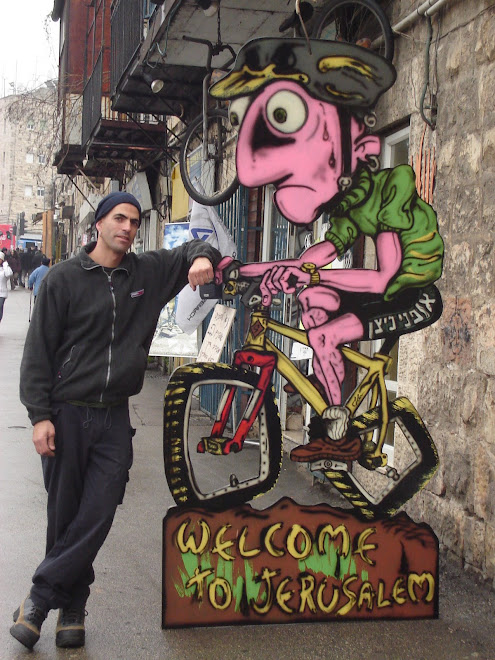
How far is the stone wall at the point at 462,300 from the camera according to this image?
4.58 metres

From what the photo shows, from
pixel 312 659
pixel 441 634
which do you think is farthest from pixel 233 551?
pixel 441 634

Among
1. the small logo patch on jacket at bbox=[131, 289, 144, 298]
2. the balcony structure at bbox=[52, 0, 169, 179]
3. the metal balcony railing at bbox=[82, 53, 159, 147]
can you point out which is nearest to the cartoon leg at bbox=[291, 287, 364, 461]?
the small logo patch on jacket at bbox=[131, 289, 144, 298]

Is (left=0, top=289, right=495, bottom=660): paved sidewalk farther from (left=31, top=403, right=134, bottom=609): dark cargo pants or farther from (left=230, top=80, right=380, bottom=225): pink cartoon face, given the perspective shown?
(left=230, top=80, right=380, bottom=225): pink cartoon face

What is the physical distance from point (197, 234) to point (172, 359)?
6.67 m

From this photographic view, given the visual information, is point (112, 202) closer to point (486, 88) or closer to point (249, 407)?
point (249, 407)

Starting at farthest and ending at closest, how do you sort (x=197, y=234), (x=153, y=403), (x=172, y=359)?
(x=172, y=359)
(x=153, y=403)
(x=197, y=234)

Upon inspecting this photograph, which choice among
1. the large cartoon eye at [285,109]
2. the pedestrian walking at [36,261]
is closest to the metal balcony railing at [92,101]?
the large cartoon eye at [285,109]

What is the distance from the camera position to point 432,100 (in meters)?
5.18

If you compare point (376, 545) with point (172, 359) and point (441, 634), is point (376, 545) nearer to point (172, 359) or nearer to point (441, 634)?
point (441, 634)

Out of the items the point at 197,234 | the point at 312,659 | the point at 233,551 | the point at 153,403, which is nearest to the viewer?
the point at 312,659

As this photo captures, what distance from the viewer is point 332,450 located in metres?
4.11

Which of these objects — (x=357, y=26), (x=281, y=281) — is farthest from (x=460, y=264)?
(x=357, y=26)

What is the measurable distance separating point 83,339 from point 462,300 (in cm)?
218

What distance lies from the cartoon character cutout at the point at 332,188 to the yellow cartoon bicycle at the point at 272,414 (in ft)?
0.16
